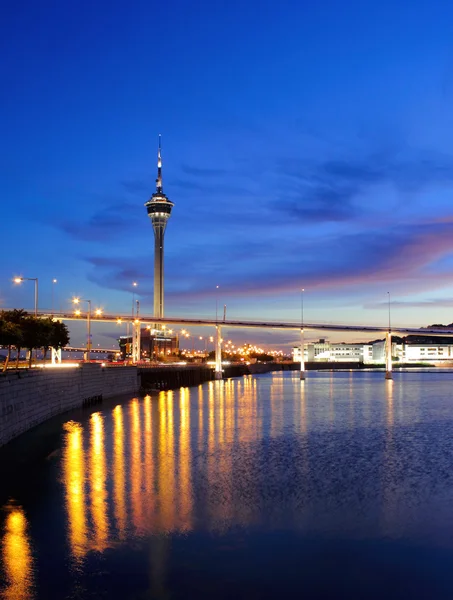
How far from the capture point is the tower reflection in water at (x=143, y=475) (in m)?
20.3

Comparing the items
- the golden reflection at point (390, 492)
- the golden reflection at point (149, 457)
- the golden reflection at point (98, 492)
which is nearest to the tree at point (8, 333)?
the golden reflection at point (98, 492)

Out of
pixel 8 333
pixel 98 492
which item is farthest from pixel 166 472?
pixel 8 333

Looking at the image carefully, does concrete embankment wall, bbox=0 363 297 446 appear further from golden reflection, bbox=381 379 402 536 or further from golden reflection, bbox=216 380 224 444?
golden reflection, bbox=381 379 402 536

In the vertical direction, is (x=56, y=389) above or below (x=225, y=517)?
above

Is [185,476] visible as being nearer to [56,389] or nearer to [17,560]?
[17,560]

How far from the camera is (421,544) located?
747 inches

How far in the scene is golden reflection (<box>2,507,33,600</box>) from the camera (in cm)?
1457

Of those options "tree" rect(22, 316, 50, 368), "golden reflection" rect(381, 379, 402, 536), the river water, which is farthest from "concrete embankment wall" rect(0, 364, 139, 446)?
"golden reflection" rect(381, 379, 402, 536)

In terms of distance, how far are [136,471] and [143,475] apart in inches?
47.0

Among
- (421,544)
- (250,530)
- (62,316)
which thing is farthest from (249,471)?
(62,316)

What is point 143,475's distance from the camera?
2922cm

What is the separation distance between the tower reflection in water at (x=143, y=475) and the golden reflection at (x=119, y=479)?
29mm

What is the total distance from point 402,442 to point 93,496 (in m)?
23.6

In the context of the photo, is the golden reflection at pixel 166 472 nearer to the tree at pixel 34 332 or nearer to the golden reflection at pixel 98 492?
the golden reflection at pixel 98 492
